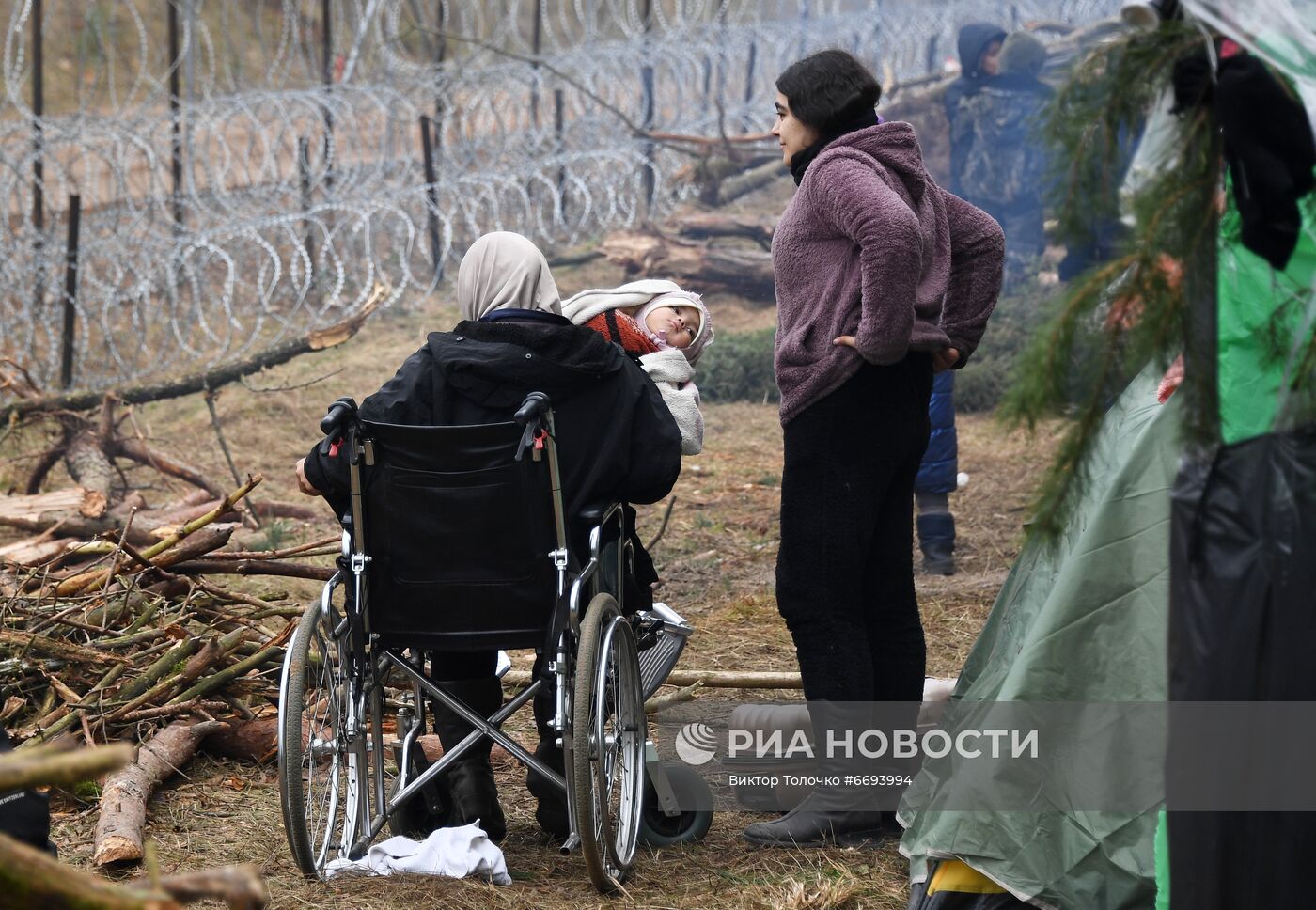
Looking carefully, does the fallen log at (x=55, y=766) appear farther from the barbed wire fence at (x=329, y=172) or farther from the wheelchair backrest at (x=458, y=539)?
the barbed wire fence at (x=329, y=172)

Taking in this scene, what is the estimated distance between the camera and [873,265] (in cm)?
311

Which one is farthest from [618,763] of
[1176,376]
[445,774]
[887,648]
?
[1176,376]

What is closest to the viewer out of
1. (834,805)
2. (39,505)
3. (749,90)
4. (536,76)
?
(834,805)

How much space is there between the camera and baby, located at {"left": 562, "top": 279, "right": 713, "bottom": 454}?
11.4 ft

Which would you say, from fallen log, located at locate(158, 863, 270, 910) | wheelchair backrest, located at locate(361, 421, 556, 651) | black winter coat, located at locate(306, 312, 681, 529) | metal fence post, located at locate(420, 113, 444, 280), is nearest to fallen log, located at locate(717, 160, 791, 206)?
metal fence post, located at locate(420, 113, 444, 280)

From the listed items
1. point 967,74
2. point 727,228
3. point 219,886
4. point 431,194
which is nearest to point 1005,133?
point 967,74

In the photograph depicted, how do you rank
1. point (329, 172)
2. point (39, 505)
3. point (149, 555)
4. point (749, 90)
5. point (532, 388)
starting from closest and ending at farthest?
point (532, 388) < point (149, 555) < point (39, 505) < point (329, 172) < point (749, 90)

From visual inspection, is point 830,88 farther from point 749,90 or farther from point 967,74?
point 749,90

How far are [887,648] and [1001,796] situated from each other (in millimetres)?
724

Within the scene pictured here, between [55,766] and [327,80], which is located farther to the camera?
[327,80]

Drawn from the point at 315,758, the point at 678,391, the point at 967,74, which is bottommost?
the point at 315,758

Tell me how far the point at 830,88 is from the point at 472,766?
1.76 meters

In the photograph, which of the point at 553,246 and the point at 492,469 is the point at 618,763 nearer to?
the point at 492,469

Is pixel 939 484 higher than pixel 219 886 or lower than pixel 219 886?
lower
